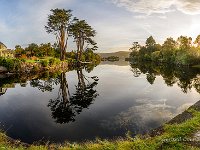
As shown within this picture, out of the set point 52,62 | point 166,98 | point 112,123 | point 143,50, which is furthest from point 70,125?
point 143,50

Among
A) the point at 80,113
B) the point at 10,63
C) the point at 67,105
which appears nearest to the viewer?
the point at 80,113

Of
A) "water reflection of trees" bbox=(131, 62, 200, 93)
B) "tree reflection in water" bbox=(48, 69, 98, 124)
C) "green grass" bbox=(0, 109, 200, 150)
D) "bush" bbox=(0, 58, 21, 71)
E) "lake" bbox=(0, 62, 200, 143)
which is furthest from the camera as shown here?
"bush" bbox=(0, 58, 21, 71)

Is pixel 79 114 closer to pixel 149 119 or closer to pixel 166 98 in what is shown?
pixel 149 119

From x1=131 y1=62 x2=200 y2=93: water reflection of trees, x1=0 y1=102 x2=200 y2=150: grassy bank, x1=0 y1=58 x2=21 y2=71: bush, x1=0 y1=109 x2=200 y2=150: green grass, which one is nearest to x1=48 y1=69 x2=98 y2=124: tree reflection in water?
x1=0 y1=102 x2=200 y2=150: grassy bank

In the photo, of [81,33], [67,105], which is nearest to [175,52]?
[81,33]

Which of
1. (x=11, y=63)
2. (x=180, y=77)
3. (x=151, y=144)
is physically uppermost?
(x=11, y=63)

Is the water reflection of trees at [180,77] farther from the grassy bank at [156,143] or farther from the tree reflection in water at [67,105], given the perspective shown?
the grassy bank at [156,143]

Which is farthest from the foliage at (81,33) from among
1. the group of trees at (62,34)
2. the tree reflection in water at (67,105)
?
the tree reflection in water at (67,105)

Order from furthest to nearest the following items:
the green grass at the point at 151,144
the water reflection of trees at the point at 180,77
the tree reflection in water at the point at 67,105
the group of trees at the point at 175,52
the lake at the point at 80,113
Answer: the group of trees at the point at 175,52 → the water reflection of trees at the point at 180,77 → the tree reflection in water at the point at 67,105 → the lake at the point at 80,113 → the green grass at the point at 151,144

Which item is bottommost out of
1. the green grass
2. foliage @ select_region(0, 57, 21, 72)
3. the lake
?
the lake

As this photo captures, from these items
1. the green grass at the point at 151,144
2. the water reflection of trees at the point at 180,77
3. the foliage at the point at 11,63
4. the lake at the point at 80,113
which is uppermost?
the foliage at the point at 11,63

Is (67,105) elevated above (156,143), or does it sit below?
below

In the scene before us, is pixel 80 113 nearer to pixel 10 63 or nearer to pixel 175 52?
pixel 10 63

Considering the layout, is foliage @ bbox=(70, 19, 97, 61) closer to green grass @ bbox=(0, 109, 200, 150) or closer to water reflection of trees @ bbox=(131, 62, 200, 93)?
water reflection of trees @ bbox=(131, 62, 200, 93)
